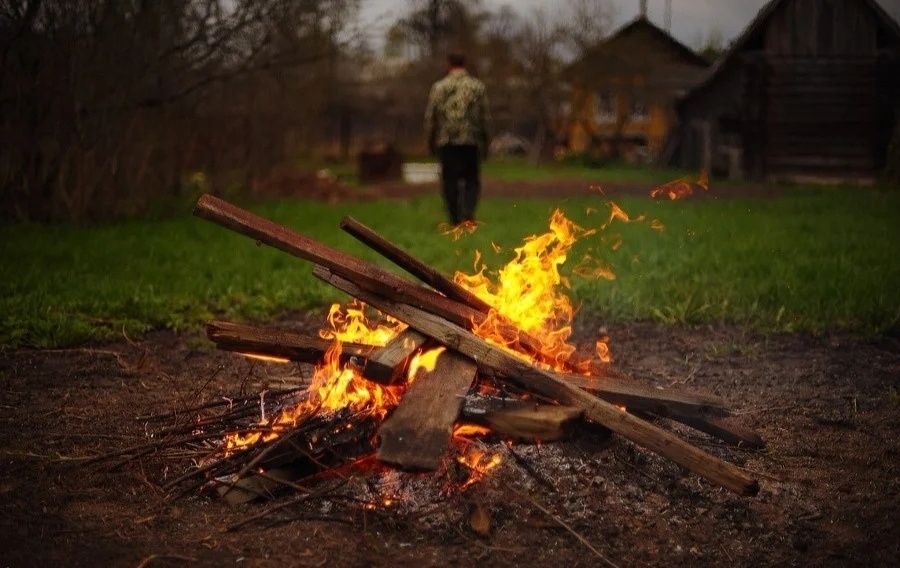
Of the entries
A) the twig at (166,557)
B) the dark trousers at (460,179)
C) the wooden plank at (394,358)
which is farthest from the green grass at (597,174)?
the twig at (166,557)

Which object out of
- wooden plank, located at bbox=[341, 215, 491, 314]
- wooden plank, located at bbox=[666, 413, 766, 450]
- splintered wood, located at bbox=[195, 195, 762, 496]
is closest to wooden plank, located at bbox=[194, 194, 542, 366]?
splintered wood, located at bbox=[195, 195, 762, 496]

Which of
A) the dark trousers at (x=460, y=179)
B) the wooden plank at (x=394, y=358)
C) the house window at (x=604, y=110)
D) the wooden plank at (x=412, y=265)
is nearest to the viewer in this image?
the wooden plank at (x=394, y=358)

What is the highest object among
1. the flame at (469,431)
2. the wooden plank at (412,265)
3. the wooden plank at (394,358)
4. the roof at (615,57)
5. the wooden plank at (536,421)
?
the roof at (615,57)

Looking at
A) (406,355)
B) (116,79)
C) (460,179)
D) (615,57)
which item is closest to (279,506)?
(406,355)

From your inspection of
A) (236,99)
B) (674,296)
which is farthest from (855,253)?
(236,99)

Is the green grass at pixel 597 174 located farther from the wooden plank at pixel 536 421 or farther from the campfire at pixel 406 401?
the wooden plank at pixel 536 421

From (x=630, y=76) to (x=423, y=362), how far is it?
37074 mm

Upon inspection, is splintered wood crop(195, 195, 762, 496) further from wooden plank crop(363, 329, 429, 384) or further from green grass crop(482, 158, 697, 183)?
green grass crop(482, 158, 697, 183)

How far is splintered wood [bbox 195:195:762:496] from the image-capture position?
3182 mm

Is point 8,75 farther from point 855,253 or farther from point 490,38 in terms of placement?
point 490,38

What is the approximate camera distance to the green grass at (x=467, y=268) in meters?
6.80

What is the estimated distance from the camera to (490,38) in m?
39.8

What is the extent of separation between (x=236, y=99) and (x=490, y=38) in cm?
2497

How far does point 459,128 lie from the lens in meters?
11.1
